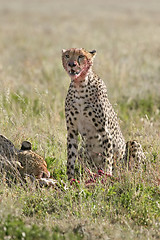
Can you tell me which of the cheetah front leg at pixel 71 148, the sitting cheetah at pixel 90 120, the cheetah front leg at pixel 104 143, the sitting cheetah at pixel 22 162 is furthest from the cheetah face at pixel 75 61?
the sitting cheetah at pixel 22 162

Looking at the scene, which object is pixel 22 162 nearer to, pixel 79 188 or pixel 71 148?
pixel 71 148

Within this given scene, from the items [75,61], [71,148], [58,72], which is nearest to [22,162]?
[71,148]

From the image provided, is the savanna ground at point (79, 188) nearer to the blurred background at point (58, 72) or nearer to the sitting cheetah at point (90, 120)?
the blurred background at point (58, 72)

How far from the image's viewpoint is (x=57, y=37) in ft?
50.9

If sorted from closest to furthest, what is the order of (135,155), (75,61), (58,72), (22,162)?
(75,61) → (22,162) → (135,155) → (58,72)

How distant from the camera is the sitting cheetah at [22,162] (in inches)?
152

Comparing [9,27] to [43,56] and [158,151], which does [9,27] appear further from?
[158,151]

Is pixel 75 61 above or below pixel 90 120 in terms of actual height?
above

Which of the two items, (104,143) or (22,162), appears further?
(104,143)

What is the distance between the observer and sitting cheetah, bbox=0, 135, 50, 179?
3855 millimetres

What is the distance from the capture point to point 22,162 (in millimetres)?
3936

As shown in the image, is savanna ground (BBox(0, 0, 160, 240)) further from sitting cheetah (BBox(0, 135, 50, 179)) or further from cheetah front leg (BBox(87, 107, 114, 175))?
cheetah front leg (BBox(87, 107, 114, 175))

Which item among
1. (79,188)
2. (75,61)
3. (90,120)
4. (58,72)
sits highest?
(75,61)

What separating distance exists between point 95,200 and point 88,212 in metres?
0.15
